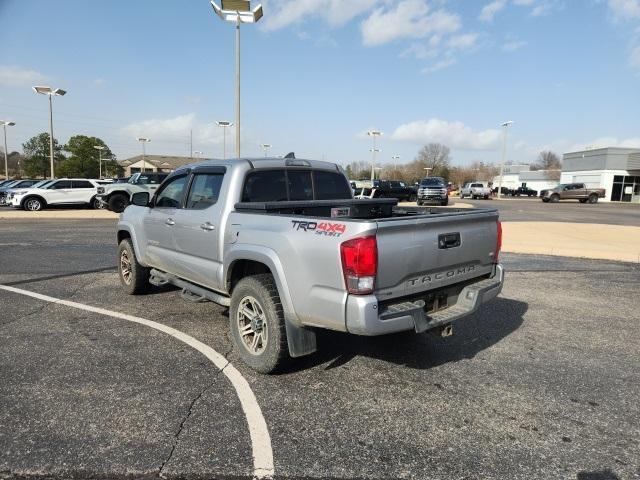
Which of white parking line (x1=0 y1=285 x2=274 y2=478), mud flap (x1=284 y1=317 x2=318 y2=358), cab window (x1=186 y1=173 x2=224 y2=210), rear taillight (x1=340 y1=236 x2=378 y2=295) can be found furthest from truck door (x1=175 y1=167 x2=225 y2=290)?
rear taillight (x1=340 y1=236 x2=378 y2=295)

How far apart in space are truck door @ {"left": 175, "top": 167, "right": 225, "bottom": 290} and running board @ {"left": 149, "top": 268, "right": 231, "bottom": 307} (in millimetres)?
99

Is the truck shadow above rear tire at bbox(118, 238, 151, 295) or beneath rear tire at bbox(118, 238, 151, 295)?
beneath

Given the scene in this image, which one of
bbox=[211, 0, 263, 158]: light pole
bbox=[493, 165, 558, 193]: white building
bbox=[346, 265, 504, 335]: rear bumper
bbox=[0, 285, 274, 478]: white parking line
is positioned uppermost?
→ bbox=[211, 0, 263, 158]: light pole

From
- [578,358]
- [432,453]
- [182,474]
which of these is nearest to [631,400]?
[578,358]

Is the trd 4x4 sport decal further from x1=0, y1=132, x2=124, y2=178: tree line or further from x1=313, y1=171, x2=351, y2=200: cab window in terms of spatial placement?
x1=0, y1=132, x2=124, y2=178: tree line

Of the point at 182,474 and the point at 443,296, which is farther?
the point at 443,296

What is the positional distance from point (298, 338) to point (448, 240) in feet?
4.77

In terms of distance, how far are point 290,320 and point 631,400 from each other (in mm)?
2734

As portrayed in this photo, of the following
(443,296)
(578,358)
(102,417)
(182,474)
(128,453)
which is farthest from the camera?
(578,358)

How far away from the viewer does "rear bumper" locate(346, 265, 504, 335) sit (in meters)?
3.14

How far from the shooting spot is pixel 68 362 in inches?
162

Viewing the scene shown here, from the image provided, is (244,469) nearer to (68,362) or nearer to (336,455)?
(336,455)

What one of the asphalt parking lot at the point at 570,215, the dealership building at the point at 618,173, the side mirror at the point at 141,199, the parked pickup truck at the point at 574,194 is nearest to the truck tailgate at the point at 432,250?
the side mirror at the point at 141,199

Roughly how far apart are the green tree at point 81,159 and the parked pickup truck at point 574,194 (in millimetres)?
71846
